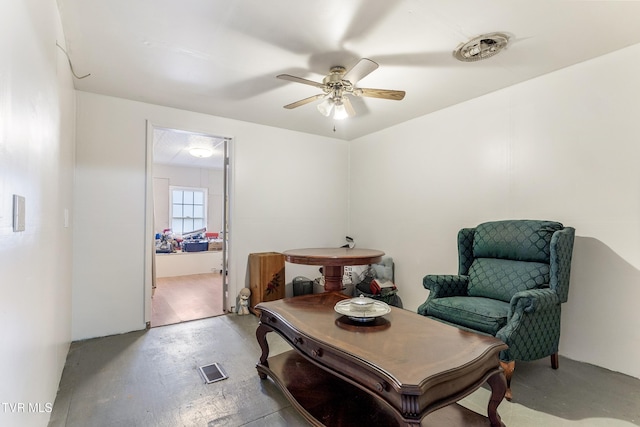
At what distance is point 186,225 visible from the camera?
7.80 metres

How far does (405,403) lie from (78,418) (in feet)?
6.26

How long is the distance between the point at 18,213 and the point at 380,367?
1458mm

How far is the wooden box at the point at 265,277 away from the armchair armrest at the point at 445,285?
188 centimetres

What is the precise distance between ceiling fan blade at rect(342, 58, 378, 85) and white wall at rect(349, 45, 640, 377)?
1681mm

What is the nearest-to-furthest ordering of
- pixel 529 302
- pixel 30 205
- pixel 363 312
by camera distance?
pixel 30 205 → pixel 363 312 → pixel 529 302

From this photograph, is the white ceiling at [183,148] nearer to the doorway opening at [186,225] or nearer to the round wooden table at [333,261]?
the doorway opening at [186,225]

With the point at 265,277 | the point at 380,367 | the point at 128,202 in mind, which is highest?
the point at 128,202

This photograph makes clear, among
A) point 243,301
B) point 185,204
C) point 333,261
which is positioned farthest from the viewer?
point 185,204

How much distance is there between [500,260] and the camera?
2.64 metres

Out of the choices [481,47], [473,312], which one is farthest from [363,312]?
[481,47]

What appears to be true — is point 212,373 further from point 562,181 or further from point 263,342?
point 562,181

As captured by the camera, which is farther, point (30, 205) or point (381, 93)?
point (381, 93)

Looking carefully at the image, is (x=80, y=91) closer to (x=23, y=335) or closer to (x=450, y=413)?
(x=23, y=335)

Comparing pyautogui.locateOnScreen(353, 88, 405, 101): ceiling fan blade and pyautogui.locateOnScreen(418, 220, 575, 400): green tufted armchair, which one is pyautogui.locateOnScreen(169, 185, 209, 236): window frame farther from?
pyautogui.locateOnScreen(418, 220, 575, 400): green tufted armchair
